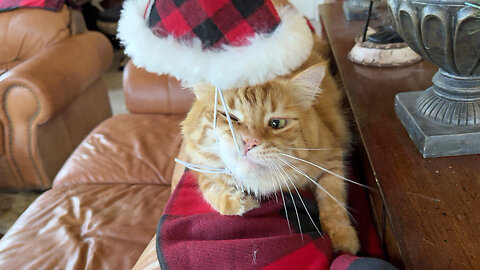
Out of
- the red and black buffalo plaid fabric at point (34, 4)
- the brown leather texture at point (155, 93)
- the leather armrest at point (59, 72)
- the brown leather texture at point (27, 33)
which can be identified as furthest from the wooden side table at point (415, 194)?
the red and black buffalo plaid fabric at point (34, 4)

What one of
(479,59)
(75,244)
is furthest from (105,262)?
(479,59)

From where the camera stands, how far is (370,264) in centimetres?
60

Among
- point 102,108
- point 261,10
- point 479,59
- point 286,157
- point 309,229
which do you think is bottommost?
point 102,108

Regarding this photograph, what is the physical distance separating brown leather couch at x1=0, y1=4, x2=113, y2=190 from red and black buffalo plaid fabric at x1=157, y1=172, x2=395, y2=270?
1.28 m

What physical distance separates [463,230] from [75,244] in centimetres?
106

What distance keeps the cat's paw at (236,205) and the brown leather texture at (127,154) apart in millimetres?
635

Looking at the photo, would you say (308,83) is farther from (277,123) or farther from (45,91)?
(45,91)

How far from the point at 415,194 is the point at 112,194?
1068 millimetres

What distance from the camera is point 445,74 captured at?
29.6 inches

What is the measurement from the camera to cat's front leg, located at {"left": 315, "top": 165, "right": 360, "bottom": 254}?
2.59 feet

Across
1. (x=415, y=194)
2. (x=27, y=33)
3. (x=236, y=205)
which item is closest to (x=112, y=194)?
(x=236, y=205)

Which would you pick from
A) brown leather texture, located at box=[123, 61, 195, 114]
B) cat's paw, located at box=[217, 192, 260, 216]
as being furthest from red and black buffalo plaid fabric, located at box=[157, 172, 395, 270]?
brown leather texture, located at box=[123, 61, 195, 114]

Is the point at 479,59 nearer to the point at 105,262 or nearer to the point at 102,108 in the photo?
the point at 105,262

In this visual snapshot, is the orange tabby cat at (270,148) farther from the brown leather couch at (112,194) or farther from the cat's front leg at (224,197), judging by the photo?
the brown leather couch at (112,194)
